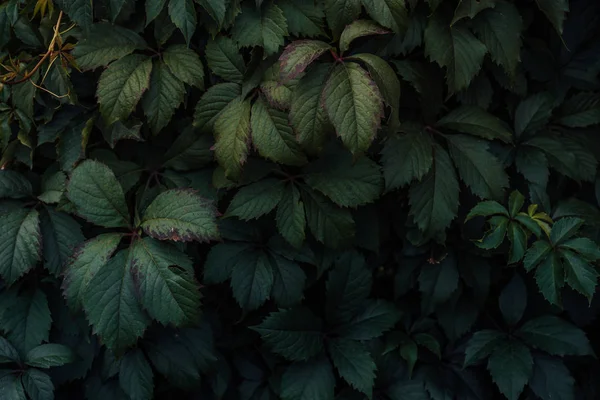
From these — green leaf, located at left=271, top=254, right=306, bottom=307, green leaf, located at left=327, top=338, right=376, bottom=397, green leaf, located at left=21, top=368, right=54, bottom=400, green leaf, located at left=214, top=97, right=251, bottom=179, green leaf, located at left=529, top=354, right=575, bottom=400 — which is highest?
green leaf, located at left=214, top=97, right=251, bottom=179

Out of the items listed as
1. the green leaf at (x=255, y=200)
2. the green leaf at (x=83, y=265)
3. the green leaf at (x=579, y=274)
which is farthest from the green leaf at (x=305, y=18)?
the green leaf at (x=579, y=274)

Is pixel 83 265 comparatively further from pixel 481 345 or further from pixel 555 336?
pixel 555 336

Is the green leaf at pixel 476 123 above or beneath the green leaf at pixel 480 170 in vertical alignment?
above

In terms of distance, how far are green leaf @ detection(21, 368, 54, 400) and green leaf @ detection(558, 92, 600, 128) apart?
1.37 meters

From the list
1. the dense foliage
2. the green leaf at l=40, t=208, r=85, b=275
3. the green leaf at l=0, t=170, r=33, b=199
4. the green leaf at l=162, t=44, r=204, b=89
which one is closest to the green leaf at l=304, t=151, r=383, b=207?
the dense foliage

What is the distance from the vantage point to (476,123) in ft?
4.82

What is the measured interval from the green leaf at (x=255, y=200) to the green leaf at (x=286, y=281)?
14 cm

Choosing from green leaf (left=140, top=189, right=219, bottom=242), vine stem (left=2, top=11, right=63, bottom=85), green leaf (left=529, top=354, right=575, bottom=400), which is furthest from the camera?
green leaf (left=529, top=354, right=575, bottom=400)

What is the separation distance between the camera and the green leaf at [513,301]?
62.8 inches

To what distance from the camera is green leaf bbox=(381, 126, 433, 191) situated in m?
1.39

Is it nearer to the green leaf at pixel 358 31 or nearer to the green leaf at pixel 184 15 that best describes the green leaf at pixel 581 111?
the green leaf at pixel 358 31

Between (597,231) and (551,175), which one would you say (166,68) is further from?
(597,231)

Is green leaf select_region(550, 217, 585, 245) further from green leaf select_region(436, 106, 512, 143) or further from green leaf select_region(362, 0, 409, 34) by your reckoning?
green leaf select_region(362, 0, 409, 34)

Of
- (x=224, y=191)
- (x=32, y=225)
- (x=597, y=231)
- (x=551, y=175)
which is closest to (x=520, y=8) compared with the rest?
(x=551, y=175)
